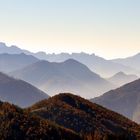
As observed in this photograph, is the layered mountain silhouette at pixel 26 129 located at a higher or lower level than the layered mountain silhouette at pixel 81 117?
lower

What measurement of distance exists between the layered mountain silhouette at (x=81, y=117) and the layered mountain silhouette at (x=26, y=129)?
14604mm

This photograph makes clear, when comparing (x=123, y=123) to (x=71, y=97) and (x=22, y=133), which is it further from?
(x=22, y=133)

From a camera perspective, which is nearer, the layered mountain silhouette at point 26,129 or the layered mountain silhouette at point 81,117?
the layered mountain silhouette at point 26,129

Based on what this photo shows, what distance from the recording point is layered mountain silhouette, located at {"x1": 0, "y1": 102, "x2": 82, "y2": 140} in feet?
245

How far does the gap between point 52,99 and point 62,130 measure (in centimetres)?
3172

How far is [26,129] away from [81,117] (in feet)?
79.9

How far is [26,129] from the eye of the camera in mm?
76562

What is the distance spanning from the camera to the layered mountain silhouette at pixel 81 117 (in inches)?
3809

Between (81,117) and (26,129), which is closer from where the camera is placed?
(26,129)

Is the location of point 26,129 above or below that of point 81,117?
below

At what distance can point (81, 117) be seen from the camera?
325ft

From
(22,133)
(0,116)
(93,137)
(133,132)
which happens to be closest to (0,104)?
(0,116)

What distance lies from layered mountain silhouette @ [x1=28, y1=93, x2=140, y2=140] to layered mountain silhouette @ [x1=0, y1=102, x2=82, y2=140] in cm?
1460

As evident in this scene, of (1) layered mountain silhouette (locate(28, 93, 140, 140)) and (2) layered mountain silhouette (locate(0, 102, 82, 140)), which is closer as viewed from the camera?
(2) layered mountain silhouette (locate(0, 102, 82, 140))
